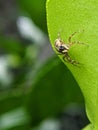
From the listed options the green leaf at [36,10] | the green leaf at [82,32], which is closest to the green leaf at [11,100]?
the green leaf at [36,10]

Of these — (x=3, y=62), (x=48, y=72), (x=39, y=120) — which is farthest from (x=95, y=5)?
(x=3, y=62)

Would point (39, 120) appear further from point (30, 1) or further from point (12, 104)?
point (30, 1)

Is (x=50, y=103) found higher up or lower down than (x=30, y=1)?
lower down

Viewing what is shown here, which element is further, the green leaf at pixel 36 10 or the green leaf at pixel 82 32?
the green leaf at pixel 36 10

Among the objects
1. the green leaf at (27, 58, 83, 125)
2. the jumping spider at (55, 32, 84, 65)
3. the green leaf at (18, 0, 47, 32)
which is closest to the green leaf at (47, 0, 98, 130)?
A: the jumping spider at (55, 32, 84, 65)

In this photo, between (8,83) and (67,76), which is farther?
(8,83)

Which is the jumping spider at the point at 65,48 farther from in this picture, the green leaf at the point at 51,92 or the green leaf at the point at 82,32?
the green leaf at the point at 51,92

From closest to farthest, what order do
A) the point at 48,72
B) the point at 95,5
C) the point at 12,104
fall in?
the point at 95,5 < the point at 48,72 < the point at 12,104
